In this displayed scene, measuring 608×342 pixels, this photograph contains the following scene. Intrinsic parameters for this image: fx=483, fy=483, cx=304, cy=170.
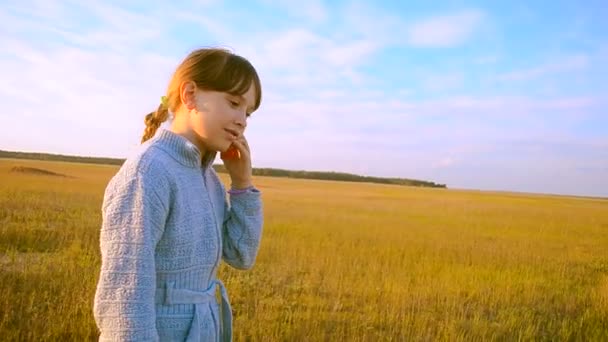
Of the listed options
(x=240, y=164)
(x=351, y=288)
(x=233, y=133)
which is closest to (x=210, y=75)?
(x=233, y=133)

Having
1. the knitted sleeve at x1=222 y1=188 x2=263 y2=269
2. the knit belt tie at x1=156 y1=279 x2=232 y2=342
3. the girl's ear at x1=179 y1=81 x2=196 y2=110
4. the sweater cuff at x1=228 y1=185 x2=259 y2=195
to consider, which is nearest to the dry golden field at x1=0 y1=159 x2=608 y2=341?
the knitted sleeve at x1=222 y1=188 x2=263 y2=269

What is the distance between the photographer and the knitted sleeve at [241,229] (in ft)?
6.88

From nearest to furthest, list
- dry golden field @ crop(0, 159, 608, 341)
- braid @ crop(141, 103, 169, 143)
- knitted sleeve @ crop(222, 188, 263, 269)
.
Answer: braid @ crop(141, 103, 169, 143)
knitted sleeve @ crop(222, 188, 263, 269)
dry golden field @ crop(0, 159, 608, 341)

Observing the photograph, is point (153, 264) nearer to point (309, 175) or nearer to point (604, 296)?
point (604, 296)

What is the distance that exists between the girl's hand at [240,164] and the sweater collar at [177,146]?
0.24 meters

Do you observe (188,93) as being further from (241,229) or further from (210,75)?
(241,229)

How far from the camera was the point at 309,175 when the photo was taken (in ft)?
358

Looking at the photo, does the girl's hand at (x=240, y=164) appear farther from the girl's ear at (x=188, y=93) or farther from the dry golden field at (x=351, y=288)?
the dry golden field at (x=351, y=288)

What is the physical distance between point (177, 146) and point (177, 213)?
0.81 feet

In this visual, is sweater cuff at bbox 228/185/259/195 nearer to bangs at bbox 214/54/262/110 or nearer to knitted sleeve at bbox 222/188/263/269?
knitted sleeve at bbox 222/188/263/269

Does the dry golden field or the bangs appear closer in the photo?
the bangs

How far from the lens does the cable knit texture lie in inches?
56.4

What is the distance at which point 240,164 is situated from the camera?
2.06 metres

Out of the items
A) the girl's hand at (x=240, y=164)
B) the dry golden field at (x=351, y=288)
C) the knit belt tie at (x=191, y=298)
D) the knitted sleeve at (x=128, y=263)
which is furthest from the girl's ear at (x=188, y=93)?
the dry golden field at (x=351, y=288)
